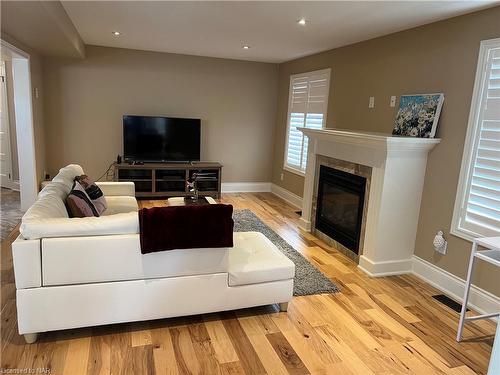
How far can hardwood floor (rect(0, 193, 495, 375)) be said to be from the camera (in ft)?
7.09

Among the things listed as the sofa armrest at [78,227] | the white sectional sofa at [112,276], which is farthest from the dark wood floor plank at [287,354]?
the sofa armrest at [78,227]

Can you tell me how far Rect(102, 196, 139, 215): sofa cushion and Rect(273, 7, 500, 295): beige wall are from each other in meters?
2.85

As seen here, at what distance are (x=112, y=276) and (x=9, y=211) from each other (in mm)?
3646

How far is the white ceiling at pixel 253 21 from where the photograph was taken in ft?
10.1

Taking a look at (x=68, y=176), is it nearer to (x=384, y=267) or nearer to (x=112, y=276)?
(x=112, y=276)

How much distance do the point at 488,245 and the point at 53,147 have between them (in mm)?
6052

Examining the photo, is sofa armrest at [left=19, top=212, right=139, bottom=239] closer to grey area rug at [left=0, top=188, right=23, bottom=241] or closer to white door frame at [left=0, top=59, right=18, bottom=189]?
grey area rug at [left=0, top=188, right=23, bottom=241]

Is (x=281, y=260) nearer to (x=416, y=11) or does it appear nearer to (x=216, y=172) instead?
(x=416, y=11)

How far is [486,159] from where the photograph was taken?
2.91 meters

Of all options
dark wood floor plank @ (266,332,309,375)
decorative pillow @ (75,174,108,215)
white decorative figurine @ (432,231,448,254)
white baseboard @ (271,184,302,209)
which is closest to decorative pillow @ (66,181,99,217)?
decorative pillow @ (75,174,108,215)

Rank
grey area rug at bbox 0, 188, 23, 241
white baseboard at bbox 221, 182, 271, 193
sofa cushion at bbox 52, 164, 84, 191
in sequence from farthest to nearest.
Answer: white baseboard at bbox 221, 182, 271, 193
grey area rug at bbox 0, 188, 23, 241
sofa cushion at bbox 52, 164, 84, 191

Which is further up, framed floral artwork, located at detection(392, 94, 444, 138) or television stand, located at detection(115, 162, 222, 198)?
framed floral artwork, located at detection(392, 94, 444, 138)

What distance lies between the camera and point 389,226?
11.5 ft

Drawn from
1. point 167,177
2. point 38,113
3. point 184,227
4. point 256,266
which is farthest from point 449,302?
point 38,113
